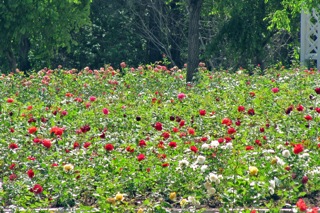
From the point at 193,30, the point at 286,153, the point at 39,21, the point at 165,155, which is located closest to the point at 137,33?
the point at 39,21

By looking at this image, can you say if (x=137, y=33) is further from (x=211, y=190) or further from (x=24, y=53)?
(x=211, y=190)

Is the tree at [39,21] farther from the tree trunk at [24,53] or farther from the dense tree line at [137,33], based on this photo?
the tree trunk at [24,53]

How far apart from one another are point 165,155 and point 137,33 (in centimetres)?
2284

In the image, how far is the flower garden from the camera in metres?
6.13

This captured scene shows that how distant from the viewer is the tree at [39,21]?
21.1m

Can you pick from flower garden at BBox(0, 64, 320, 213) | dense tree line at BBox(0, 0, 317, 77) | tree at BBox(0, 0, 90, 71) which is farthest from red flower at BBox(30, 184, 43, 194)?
dense tree line at BBox(0, 0, 317, 77)

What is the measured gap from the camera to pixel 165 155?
6.93 meters

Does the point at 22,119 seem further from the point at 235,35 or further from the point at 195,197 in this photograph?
the point at 235,35

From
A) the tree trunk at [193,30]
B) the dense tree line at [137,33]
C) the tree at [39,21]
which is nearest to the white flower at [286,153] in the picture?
the tree trunk at [193,30]

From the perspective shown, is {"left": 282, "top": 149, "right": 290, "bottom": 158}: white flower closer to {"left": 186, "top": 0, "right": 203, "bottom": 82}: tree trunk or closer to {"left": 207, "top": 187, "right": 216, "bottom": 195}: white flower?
{"left": 207, "top": 187, "right": 216, "bottom": 195}: white flower

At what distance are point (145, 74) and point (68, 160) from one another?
8.23 metres

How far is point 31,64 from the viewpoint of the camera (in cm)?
2875

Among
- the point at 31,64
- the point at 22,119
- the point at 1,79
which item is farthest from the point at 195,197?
the point at 31,64

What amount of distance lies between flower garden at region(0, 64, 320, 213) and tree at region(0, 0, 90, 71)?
34.2ft
